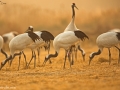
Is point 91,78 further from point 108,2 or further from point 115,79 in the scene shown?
point 108,2

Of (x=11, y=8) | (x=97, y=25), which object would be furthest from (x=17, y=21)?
(x=97, y=25)

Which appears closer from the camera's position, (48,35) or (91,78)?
(91,78)

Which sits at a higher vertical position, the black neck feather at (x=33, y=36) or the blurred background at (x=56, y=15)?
the blurred background at (x=56, y=15)

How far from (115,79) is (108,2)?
26.1 metres

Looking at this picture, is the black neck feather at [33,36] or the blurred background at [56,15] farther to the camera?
the blurred background at [56,15]

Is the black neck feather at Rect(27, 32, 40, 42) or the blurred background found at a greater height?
the blurred background

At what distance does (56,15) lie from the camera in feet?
124

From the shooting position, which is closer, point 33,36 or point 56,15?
point 33,36

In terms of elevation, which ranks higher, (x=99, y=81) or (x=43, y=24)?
(x=43, y=24)

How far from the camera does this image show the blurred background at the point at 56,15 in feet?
111

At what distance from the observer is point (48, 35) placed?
1463 centimetres

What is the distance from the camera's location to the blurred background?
33719mm

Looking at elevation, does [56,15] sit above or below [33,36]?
above

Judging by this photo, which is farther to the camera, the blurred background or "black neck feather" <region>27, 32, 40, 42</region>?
the blurred background
